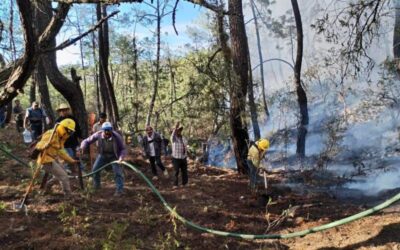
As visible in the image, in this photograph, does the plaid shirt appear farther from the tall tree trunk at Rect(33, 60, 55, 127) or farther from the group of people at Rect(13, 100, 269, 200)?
the tall tree trunk at Rect(33, 60, 55, 127)

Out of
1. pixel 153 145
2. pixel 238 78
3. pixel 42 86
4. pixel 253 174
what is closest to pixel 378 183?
pixel 253 174

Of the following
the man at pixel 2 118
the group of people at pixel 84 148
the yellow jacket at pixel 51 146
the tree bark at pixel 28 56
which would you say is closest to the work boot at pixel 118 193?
the group of people at pixel 84 148

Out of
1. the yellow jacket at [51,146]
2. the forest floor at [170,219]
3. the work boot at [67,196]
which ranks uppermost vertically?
the yellow jacket at [51,146]

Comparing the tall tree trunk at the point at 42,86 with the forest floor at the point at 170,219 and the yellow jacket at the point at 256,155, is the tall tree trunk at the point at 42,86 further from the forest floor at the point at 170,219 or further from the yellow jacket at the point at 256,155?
the yellow jacket at the point at 256,155

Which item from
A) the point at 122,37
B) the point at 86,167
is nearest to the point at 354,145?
the point at 86,167

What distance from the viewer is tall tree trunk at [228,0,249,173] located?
13.2 meters

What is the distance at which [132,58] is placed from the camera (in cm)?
3362

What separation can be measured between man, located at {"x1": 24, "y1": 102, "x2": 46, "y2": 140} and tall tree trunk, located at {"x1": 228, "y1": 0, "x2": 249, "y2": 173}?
220 inches

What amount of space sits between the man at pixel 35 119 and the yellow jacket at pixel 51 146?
226 inches

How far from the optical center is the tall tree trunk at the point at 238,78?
43.2ft

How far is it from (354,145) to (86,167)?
40.7 ft

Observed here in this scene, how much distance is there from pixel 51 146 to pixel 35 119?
5.95m

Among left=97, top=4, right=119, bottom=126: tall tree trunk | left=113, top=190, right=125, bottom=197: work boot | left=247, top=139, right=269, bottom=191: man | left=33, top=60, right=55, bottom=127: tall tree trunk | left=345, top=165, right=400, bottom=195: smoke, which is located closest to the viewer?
left=247, top=139, right=269, bottom=191: man

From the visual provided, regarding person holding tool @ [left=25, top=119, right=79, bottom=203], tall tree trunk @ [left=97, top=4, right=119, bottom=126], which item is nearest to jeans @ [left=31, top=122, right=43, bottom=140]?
tall tree trunk @ [left=97, top=4, right=119, bottom=126]
